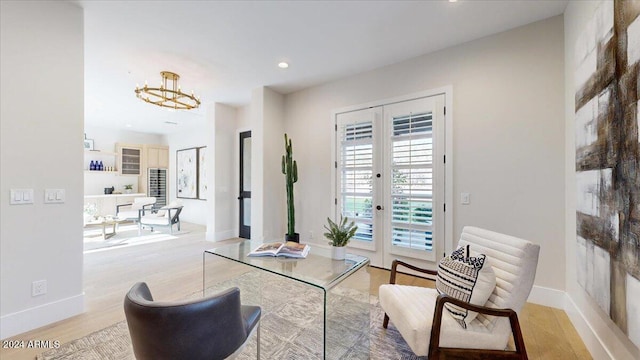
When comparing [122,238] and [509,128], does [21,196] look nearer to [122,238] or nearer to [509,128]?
[122,238]

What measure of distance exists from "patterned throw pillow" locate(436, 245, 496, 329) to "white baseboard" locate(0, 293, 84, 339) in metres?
3.09

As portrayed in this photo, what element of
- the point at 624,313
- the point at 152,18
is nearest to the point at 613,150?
the point at 624,313

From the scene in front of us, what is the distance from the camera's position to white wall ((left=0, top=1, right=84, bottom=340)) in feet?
6.79

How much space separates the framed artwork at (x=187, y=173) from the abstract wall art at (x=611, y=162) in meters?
7.62

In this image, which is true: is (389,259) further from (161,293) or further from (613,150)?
(161,293)

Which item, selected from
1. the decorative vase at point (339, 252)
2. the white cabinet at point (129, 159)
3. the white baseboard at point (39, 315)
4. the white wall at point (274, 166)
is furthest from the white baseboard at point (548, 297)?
the white cabinet at point (129, 159)

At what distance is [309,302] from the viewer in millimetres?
2686

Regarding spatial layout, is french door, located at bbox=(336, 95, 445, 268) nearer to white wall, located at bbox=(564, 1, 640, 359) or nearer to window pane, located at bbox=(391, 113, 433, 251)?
window pane, located at bbox=(391, 113, 433, 251)

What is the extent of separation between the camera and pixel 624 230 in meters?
1.43

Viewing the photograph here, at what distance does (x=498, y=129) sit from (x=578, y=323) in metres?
1.84

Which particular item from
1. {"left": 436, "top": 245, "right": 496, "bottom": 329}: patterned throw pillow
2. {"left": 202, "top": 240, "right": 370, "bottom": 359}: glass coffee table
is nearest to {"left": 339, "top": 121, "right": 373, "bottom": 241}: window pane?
{"left": 202, "top": 240, "right": 370, "bottom": 359}: glass coffee table

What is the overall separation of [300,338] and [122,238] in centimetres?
524

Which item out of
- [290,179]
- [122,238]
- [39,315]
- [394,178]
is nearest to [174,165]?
[122,238]

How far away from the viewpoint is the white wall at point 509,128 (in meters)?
2.57
